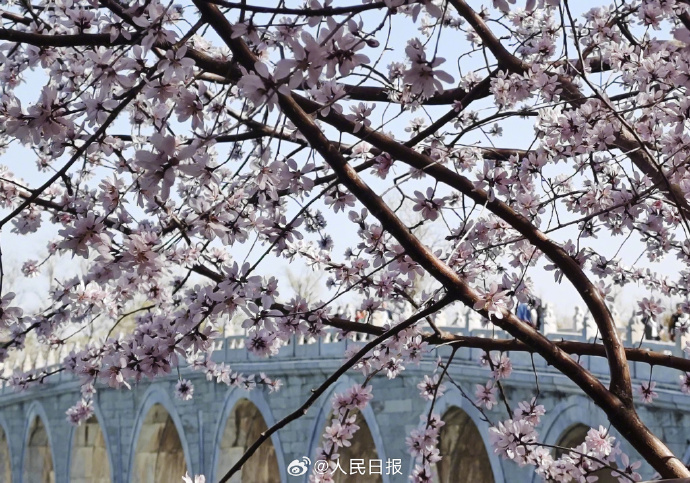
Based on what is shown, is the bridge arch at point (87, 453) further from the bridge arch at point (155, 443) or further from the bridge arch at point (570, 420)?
the bridge arch at point (570, 420)

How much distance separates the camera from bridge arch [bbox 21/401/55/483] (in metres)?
31.1

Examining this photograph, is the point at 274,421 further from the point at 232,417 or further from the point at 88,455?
the point at 88,455

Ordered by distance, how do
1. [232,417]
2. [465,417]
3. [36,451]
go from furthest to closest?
1. [36,451]
2. [232,417]
3. [465,417]

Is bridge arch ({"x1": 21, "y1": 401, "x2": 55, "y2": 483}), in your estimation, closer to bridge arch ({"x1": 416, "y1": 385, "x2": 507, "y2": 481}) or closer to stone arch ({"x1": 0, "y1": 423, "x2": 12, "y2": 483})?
stone arch ({"x1": 0, "y1": 423, "x2": 12, "y2": 483})

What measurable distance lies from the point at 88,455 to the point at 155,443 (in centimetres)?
388

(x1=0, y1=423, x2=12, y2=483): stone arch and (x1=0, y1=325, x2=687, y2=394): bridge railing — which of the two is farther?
(x1=0, y1=423, x2=12, y2=483): stone arch

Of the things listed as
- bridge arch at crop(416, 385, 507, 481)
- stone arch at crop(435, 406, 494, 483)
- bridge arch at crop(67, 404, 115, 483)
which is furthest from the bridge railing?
stone arch at crop(435, 406, 494, 483)

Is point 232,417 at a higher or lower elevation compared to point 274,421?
higher

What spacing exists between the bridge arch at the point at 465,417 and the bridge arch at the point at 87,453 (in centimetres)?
1375

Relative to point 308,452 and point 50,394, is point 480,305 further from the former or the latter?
point 50,394

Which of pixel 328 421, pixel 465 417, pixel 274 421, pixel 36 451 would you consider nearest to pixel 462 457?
pixel 465 417

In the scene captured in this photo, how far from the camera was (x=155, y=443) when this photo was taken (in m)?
26.7

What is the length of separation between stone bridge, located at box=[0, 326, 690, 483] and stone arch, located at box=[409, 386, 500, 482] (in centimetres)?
3

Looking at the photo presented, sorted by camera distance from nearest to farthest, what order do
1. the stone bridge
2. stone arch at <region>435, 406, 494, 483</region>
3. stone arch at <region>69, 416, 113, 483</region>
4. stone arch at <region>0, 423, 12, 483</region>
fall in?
the stone bridge
stone arch at <region>435, 406, 494, 483</region>
stone arch at <region>69, 416, 113, 483</region>
stone arch at <region>0, 423, 12, 483</region>
